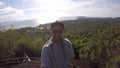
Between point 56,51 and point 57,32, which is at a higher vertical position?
point 57,32

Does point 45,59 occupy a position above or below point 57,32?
below

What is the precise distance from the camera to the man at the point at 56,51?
8.41 ft

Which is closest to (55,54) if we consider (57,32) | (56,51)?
(56,51)

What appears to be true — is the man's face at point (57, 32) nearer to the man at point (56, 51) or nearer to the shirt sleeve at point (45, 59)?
the man at point (56, 51)

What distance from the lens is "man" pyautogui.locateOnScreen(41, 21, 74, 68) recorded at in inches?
101

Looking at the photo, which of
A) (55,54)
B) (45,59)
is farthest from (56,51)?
(45,59)

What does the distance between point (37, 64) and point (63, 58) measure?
11.9 meters

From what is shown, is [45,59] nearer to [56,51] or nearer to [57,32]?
[56,51]

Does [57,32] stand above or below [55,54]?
above

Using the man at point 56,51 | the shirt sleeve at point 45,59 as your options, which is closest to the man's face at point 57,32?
the man at point 56,51

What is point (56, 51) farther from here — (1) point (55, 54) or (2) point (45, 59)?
(2) point (45, 59)

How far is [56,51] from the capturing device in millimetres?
2609

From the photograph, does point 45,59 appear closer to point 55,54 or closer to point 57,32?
point 55,54

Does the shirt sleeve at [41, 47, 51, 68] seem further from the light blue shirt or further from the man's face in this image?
the man's face
